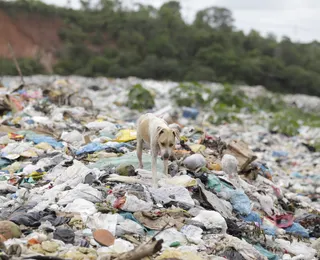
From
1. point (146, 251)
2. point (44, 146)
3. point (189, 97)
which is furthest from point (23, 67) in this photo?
point (146, 251)

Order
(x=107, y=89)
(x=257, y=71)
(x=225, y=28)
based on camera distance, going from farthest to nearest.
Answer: (x=225, y=28) → (x=257, y=71) → (x=107, y=89)

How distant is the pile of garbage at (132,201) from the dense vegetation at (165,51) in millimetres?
20135

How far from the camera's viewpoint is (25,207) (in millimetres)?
4445

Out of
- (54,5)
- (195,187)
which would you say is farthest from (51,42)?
(195,187)

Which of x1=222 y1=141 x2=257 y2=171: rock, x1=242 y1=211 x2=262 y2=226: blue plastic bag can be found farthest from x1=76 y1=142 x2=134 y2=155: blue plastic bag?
x1=242 y1=211 x2=262 y2=226: blue plastic bag

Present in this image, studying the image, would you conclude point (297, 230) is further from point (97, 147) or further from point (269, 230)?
point (97, 147)

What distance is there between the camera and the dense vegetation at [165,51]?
95.1ft

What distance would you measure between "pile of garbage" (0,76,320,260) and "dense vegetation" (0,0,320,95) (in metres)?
20.1

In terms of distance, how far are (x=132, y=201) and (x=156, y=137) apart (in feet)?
2.02

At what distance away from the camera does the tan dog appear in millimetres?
4426

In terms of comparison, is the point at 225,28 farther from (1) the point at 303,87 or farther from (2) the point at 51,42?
(2) the point at 51,42

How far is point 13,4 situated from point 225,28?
1637cm

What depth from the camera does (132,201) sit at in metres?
4.46

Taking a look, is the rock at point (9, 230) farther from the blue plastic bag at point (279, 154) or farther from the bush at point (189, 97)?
the bush at point (189, 97)
